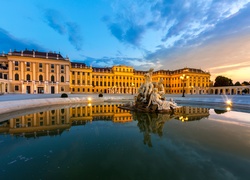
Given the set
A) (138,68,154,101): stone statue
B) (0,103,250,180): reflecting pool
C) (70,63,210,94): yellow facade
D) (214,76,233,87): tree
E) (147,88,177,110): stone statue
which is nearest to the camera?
(0,103,250,180): reflecting pool

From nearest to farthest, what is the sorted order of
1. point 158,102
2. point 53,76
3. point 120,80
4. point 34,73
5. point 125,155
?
point 125,155 → point 158,102 → point 34,73 → point 53,76 → point 120,80

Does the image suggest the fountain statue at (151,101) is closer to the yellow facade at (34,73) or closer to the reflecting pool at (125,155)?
the reflecting pool at (125,155)

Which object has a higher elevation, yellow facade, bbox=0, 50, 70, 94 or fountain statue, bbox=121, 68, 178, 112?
yellow facade, bbox=0, 50, 70, 94

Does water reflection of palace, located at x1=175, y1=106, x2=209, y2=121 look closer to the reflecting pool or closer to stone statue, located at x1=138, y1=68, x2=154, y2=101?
stone statue, located at x1=138, y1=68, x2=154, y2=101

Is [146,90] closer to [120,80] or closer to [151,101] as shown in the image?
[151,101]

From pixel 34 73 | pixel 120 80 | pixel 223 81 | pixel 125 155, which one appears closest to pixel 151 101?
pixel 125 155

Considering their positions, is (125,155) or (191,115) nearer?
(125,155)

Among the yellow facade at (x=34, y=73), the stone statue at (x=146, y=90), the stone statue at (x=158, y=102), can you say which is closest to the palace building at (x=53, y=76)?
the yellow facade at (x=34, y=73)

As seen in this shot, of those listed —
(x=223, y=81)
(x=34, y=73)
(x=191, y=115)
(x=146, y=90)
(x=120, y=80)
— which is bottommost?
(x=191, y=115)

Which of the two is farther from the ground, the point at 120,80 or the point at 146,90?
the point at 120,80

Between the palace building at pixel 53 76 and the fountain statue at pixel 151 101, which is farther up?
the palace building at pixel 53 76

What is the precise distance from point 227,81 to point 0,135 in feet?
279

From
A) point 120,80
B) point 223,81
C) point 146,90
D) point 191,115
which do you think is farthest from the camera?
point 223,81

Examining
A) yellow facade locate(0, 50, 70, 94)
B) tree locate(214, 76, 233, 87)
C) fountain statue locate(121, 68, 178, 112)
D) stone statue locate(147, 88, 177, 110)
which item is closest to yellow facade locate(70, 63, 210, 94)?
tree locate(214, 76, 233, 87)
